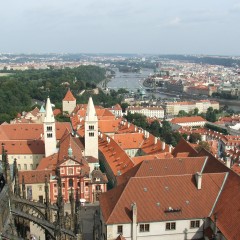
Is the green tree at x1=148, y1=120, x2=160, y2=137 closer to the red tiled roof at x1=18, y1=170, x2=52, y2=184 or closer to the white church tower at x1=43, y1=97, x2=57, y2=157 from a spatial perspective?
the white church tower at x1=43, y1=97, x2=57, y2=157

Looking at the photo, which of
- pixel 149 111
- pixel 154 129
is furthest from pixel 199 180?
pixel 149 111

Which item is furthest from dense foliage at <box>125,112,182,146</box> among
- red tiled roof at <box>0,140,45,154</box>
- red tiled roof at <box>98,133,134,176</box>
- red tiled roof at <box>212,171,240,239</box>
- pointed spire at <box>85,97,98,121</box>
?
red tiled roof at <box>212,171,240,239</box>

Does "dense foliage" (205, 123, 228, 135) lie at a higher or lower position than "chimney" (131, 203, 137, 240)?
lower

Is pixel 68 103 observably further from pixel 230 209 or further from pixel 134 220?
pixel 230 209

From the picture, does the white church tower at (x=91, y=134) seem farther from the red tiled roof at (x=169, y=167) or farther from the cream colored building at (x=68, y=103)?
the cream colored building at (x=68, y=103)

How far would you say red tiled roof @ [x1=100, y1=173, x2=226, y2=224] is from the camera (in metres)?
30.8

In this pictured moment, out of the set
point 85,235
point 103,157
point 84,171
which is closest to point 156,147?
A: point 103,157

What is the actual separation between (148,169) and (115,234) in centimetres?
838

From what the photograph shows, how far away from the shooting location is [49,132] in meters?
52.8

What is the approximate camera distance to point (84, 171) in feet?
153


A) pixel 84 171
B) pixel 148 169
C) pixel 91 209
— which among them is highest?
pixel 148 169

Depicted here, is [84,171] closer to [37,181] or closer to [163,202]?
[37,181]

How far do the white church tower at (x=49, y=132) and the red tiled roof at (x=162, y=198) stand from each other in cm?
2163

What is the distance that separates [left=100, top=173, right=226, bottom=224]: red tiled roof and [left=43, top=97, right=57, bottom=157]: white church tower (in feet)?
71.0
